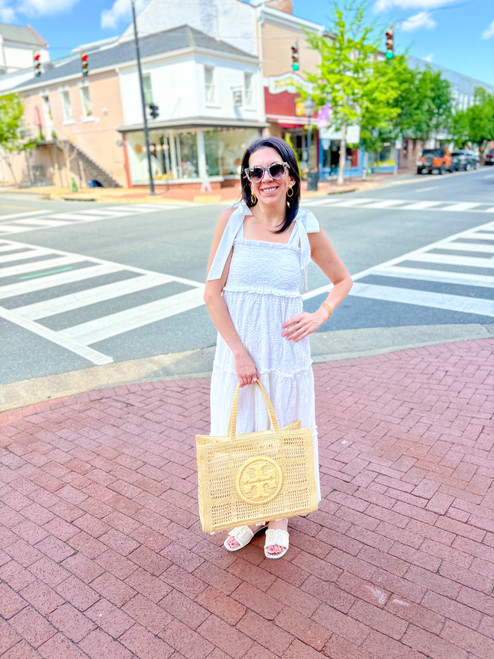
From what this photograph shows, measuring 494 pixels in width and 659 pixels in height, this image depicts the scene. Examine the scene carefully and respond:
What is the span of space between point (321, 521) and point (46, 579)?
4.84 ft

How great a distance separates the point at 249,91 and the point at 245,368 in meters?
30.8

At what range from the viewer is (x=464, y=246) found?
1098 cm

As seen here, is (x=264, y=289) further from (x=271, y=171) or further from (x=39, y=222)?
(x=39, y=222)

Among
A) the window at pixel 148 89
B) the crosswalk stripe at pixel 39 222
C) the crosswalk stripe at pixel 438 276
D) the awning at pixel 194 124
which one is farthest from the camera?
the window at pixel 148 89

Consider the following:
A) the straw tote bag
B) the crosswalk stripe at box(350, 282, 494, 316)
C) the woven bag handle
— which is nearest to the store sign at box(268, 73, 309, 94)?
the crosswalk stripe at box(350, 282, 494, 316)

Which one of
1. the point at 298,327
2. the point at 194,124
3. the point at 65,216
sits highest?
the point at 194,124

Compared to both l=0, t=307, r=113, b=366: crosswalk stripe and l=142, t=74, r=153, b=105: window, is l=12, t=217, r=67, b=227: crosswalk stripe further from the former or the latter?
l=142, t=74, r=153, b=105: window

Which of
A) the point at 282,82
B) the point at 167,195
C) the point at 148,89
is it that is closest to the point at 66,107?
the point at 148,89

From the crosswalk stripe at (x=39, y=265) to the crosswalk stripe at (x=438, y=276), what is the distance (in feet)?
19.3

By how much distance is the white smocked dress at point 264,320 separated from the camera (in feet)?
8.01

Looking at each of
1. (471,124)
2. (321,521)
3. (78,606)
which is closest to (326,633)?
(321,521)

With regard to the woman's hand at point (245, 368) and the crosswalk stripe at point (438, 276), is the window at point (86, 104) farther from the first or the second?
the woman's hand at point (245, 368)

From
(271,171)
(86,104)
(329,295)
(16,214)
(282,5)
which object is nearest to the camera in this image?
(271,171)

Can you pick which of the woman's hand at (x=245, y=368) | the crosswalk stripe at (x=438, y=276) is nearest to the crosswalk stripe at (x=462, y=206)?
the crosswalk stripe at (x=438, y=276)
